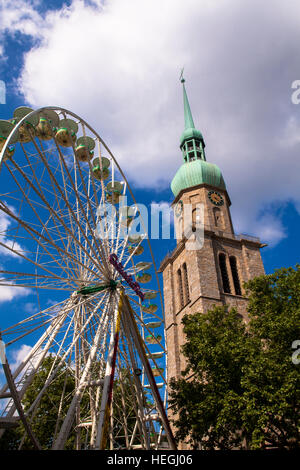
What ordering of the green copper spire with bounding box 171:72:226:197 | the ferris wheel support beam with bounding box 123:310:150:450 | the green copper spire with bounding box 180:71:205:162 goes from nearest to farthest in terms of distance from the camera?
1. the ferris wheel support beam with bounding box 123:310:150:450
2. the green copper spire with bounding box 171:72:226:197
3. the green copper spire with bounding box 180:71:205:162

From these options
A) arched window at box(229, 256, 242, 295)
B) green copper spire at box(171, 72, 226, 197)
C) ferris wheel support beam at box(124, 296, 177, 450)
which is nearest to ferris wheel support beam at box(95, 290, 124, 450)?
ferris wheel support beam at box(124, 296, 177, 450)

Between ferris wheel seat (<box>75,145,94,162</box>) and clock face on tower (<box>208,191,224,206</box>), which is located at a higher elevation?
clock face on tower (<box>208,191,224,206</box>)

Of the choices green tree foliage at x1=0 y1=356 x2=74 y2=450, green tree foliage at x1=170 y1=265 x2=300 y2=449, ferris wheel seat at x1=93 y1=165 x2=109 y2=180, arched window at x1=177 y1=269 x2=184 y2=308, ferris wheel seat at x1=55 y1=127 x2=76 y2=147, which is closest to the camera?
green tree foliage at x1=170 y1=265 x2=300 y2=449

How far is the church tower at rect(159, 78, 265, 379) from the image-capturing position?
36.4 metres

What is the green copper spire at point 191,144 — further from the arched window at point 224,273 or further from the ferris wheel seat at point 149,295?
the ferris wheel seat at point 149,295

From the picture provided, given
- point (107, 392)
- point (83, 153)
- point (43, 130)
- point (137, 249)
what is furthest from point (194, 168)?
point (107, 392)

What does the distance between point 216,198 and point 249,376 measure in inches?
1217

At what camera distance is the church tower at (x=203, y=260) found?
120 feet

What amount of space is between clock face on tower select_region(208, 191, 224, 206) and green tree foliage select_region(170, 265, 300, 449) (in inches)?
934

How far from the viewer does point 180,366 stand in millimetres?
36344

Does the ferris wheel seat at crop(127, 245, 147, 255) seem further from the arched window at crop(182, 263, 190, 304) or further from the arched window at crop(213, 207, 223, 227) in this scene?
the arched window at crop(213, 207, 223, 227)

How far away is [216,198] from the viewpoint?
154ft

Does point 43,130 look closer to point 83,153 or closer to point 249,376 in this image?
point 83,153
